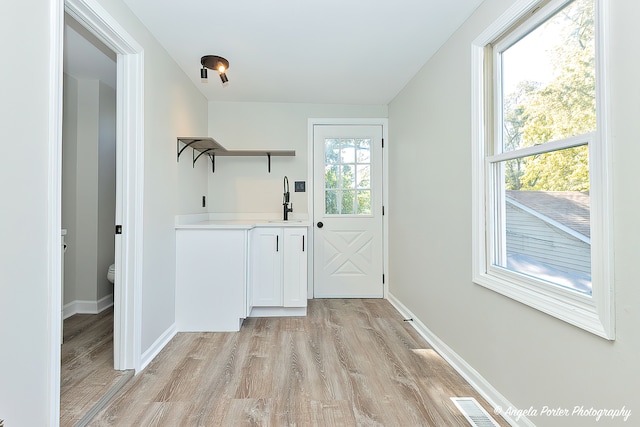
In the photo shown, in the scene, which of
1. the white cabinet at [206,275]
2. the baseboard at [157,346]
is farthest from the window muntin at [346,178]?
the baseboard at [157,346]

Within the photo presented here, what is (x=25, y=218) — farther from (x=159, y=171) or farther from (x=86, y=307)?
(x=86, y=307)

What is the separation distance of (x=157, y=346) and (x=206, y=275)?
621 millimetres

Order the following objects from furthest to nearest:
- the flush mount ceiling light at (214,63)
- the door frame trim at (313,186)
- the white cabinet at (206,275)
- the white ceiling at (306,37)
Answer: the door frame trim at (313,186) → the white cabinet at (206,275) → the flush mount ceiling light at (214,63) → the white ceiling at (306,37)

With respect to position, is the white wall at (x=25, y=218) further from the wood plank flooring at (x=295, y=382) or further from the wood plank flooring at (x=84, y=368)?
the wood plank flooring at (x=295, y=382)

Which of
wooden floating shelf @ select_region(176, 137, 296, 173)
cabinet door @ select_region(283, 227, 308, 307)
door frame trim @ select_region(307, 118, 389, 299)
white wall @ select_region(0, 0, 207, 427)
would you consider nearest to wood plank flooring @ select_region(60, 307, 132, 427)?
white wall @ select_region(0, 0, 207, 427)

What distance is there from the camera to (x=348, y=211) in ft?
11.9

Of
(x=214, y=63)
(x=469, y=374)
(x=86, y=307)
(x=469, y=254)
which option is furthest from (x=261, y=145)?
(x=469, y=374)

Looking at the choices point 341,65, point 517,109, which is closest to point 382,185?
point 341,65

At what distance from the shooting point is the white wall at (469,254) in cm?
101

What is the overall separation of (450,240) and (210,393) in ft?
5.97

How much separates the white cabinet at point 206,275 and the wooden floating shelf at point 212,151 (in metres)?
0.80

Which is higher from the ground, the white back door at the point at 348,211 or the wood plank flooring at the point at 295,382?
the white back door at the point at 348,211

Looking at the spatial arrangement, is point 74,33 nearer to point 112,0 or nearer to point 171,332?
point 112,0

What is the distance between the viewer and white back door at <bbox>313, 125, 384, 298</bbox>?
11.8ft
